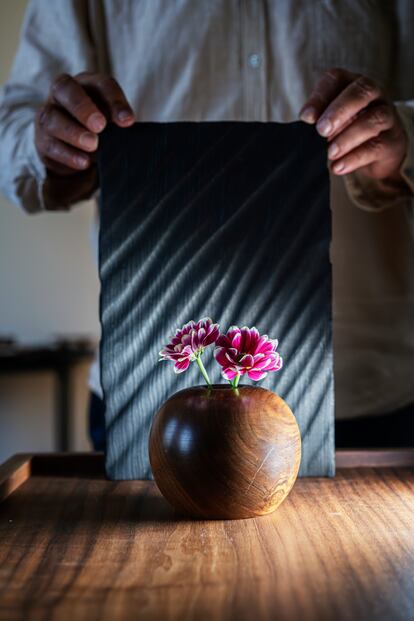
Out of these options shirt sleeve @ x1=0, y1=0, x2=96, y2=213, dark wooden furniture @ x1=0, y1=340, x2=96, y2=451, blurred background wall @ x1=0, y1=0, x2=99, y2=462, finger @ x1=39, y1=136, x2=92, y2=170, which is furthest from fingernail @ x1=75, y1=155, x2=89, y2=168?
blurred background wall @ x1=0, y1=0, x2=99, y2=462

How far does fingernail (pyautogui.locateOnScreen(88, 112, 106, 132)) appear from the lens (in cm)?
81

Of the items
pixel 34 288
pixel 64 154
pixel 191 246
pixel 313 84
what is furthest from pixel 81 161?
pixel 34 288

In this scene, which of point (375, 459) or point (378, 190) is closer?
point (375, 459)

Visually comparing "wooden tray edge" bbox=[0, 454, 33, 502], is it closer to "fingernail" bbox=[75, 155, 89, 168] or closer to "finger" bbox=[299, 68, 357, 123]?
"fingernail" bbox=[75, 155, 89, 168]

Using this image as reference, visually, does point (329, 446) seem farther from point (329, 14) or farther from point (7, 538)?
point (329, 14)

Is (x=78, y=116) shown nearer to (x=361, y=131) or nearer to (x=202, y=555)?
(x=361, y=131)

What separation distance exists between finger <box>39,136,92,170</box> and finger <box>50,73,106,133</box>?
0.15ft

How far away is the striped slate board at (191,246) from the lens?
2.69 ft

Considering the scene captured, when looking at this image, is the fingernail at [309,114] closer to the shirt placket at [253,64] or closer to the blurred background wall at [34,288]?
the shirt placket at [253,64]

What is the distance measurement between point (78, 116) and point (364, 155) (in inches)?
12.7

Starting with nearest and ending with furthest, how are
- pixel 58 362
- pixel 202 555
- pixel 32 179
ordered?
pixel 202 555 < pixel 32 179 < pixel 58 362

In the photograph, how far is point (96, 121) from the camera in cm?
→ 81

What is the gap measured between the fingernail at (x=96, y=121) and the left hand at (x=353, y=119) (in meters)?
0.21

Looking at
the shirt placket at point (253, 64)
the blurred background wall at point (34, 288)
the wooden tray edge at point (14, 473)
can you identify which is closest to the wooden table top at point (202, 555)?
the wooden tray edge at point (14, 473)
